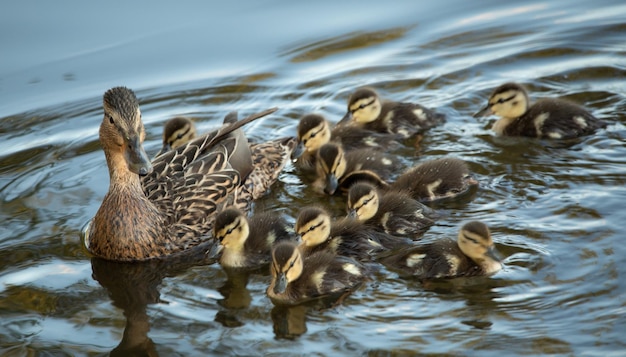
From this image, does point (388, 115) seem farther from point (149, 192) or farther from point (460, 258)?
point (460, 258)

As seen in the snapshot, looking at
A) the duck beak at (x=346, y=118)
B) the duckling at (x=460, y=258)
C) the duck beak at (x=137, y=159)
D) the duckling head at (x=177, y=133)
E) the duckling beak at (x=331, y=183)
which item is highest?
the duck beak at (x=137, y=159)

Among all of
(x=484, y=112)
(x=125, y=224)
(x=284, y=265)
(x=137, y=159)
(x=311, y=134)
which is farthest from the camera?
(x=484, y=112)

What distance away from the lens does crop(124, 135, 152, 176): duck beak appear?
455 cm

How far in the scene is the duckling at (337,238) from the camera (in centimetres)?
465

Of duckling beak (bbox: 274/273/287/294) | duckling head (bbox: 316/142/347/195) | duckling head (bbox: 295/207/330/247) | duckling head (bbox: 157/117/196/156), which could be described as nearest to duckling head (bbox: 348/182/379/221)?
duckling head (bbox: 295/207/330/247)

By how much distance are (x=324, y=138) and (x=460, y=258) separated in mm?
1749

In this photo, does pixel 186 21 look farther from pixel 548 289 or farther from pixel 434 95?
pixel 548 289

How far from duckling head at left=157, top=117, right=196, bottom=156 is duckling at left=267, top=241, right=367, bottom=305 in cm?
175

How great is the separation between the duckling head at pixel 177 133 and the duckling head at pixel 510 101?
1864mm

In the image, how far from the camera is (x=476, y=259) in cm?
437

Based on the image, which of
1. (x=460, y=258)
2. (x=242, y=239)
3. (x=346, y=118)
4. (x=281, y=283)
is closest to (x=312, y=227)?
(x=242, y=239)

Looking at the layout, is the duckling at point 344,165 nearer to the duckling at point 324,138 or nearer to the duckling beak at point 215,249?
the duckling at point 324,138

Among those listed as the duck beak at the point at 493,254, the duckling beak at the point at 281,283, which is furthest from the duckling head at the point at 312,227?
the duck beak at the point at 493,254

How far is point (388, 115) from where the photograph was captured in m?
6.20
